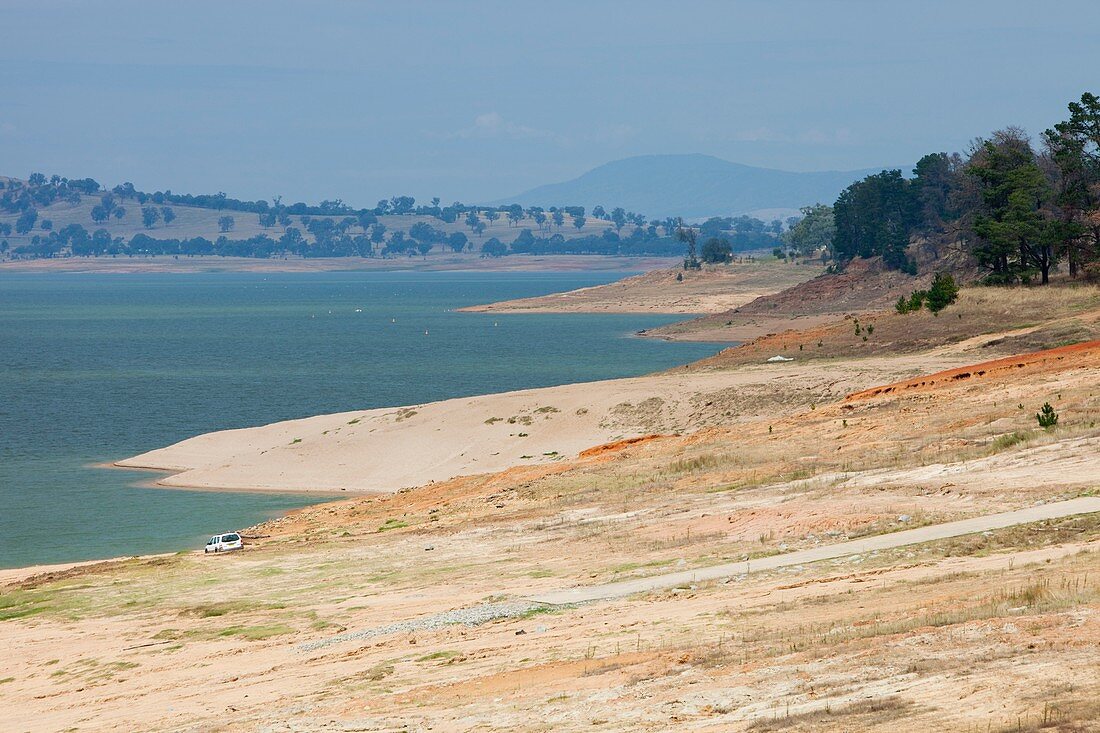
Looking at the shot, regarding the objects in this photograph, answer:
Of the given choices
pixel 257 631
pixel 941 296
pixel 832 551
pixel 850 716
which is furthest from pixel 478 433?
pixel 850 716

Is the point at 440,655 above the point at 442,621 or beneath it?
above

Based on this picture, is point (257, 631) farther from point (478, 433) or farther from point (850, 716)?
point (478, 433)

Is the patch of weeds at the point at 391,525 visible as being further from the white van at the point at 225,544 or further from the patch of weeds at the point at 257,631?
the patch of weeds at the point at 257,631

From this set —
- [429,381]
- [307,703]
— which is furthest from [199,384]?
[307,703]

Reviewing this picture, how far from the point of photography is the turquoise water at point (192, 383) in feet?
165

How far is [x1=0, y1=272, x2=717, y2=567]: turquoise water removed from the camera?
50.4 m

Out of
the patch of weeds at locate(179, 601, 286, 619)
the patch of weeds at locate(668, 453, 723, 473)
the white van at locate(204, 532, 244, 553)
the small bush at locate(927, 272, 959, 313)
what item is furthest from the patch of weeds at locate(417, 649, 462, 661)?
the small bush at locate(927, 272, 959, 313)

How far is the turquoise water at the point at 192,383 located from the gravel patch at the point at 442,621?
22.1 meters

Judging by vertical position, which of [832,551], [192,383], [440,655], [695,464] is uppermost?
[832,551]

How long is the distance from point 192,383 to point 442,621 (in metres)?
81.1

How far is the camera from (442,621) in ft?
80.0

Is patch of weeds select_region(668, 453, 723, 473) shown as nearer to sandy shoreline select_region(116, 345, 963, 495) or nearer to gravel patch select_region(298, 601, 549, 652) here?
sandy shoreline select_region(116, 345, 963, 495)

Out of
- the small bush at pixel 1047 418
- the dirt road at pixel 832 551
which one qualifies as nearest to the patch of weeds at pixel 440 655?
the dirt road at pixel 832 551

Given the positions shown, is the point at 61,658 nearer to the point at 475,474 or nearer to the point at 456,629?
the point at 456,629
